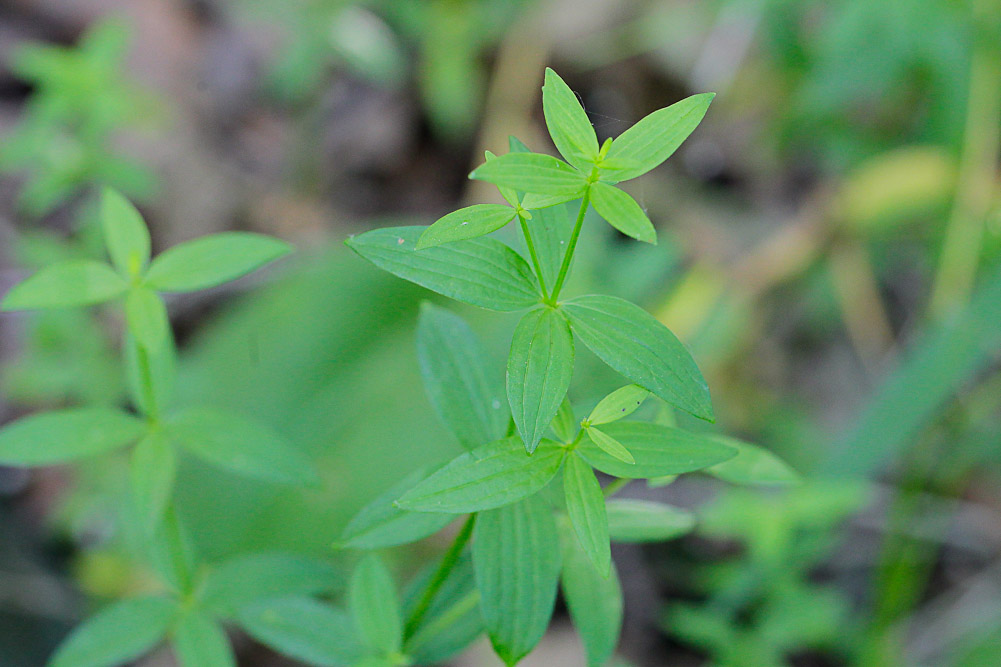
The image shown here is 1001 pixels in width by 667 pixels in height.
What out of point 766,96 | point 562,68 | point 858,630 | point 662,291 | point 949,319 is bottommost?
point 858,630

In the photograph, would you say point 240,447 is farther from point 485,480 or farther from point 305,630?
point 485,480

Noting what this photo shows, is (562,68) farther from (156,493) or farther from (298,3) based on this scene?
(156,493)

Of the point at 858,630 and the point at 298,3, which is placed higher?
the point at 298,3

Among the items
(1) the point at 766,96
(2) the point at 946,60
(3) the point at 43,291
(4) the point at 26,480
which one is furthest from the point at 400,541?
(1) the point at 766,96

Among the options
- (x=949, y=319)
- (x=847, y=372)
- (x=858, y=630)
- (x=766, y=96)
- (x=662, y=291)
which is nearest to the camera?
(x=858, y=630)

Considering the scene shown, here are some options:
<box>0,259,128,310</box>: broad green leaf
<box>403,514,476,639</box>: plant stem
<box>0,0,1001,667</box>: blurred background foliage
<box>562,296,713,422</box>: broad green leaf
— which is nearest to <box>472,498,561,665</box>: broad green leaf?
<box>403,514,476,639</box>: plant stem

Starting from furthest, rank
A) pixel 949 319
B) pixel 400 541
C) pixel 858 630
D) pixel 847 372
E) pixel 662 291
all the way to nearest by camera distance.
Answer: pixel 847 372
pixel 662 291
pixel 949 319
pixel 858 630
pixel 400 541

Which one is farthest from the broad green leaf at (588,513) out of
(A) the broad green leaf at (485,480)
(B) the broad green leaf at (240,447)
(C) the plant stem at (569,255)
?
(B) the broad green leaf at (240,447)

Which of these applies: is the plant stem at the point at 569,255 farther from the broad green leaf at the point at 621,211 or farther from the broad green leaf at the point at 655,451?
the broad green leaf at the point at 655,451
